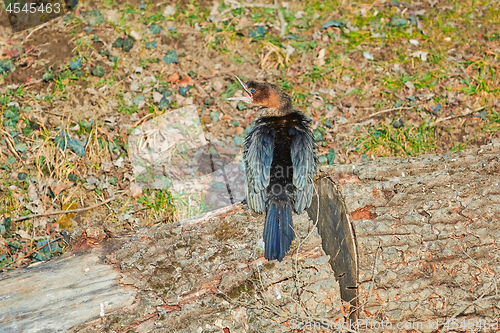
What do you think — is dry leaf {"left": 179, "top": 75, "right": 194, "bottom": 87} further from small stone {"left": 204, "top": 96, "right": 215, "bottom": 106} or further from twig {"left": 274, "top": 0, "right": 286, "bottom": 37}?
twig {"left": 274, "top": 0, "right": 286, "bottom": 37}

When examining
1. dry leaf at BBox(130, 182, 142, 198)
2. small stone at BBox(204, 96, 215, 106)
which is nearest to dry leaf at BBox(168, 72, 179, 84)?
small stone at BBox(204, 96, 215, 106)

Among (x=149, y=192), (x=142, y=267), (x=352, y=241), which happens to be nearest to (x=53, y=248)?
(x=149, y=192)

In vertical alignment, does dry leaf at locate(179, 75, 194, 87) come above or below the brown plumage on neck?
above

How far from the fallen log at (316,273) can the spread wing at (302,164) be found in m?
0.26

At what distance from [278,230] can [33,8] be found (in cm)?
485

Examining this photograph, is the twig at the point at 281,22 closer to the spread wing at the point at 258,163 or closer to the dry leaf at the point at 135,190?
the spread wing at the point at 258,163

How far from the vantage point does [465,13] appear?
5.80 m

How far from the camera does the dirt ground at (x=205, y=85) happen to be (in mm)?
4289

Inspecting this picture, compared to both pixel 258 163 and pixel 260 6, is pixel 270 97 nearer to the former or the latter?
pixel 258 163

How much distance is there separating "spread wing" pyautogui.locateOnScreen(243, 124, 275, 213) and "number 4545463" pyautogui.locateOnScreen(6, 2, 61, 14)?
12.0ft

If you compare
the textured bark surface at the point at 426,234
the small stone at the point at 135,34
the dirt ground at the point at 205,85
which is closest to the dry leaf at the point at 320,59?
the dirt ground at the point at 205,85

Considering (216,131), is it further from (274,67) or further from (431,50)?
(431,50)

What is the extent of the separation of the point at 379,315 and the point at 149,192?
8.71 ft

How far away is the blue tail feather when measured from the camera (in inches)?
114
